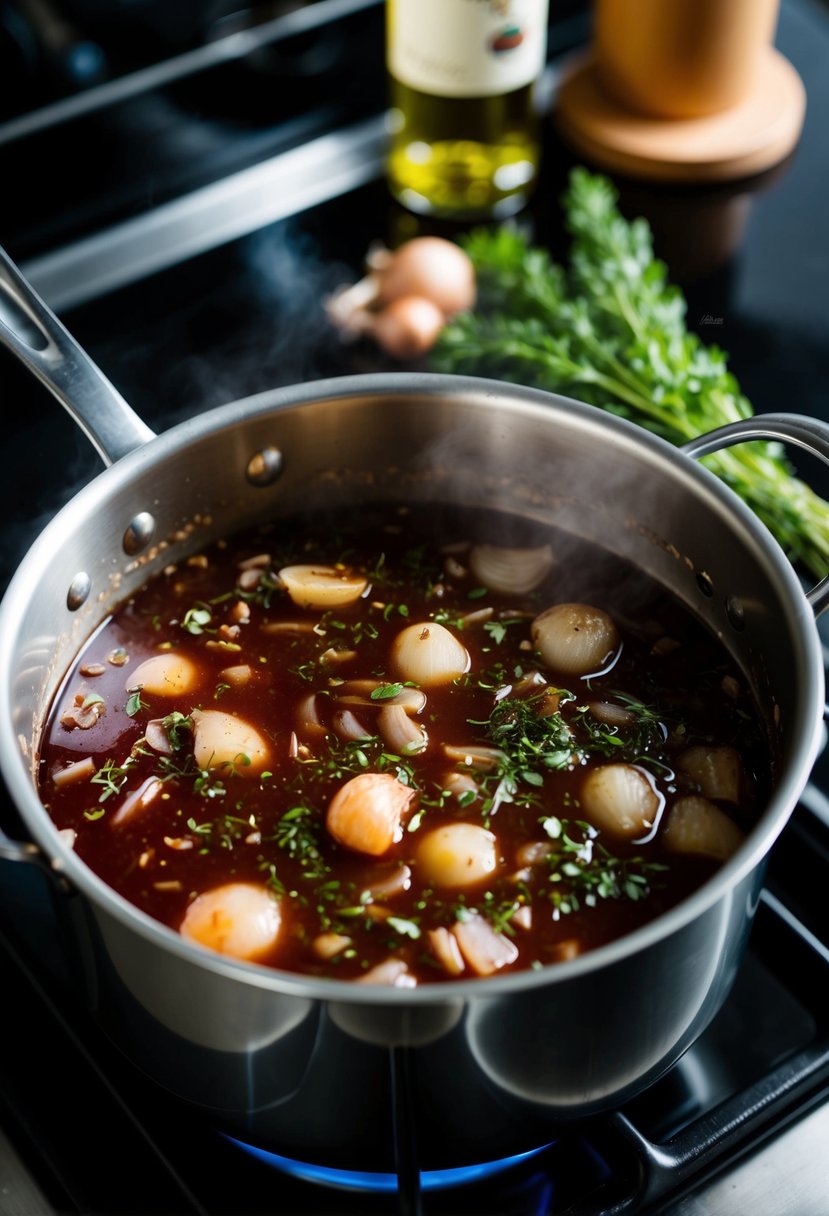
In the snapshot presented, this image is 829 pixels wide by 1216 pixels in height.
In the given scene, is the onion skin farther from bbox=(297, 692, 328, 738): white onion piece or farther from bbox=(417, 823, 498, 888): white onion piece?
bbox=(417, 823, 498, 888): white onion piece

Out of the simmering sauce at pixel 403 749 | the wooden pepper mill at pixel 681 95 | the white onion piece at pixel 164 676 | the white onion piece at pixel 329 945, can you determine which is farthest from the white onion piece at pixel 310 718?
the wooden pepper mill at pixel 681 95

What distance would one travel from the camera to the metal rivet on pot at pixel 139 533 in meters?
1.33

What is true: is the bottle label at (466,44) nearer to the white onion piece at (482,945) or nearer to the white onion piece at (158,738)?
the white onion piece at (158,738)

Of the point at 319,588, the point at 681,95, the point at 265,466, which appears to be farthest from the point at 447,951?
the point at 681,95

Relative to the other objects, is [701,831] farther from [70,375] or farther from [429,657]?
[70,375]

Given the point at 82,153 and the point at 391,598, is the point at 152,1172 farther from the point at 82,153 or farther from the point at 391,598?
the point at 82,153

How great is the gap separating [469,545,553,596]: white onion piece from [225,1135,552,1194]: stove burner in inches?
22.9

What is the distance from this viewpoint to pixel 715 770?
1.22 meters

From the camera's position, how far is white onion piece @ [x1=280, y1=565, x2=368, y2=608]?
1.40m

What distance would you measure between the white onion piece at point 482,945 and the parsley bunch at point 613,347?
74 centimetres

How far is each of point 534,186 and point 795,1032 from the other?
56.7 inches

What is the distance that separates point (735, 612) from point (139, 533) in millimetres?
613

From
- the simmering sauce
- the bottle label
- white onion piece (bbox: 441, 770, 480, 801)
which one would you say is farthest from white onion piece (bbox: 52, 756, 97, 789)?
the bottle label

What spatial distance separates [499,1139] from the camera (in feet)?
3.34
